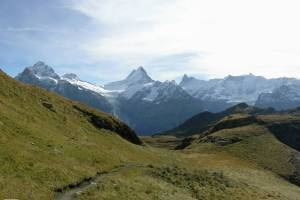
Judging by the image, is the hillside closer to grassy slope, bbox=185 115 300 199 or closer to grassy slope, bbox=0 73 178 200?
grassy slope, bbox=185 115 300 199

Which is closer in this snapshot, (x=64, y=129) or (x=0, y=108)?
(x=0, y=108)

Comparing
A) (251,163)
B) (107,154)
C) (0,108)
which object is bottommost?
(251,163)

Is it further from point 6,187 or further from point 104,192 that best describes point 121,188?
point 6,187

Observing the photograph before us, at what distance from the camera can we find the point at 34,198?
124 ft

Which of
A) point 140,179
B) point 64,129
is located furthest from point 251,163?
point 140,179

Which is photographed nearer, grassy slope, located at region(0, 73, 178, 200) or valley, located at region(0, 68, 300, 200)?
grassy slope, located at region(0, 73, 178, 200)

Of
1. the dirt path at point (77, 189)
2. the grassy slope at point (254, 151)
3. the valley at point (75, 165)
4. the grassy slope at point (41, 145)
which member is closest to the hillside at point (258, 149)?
the grassy slope at point (254, 151)

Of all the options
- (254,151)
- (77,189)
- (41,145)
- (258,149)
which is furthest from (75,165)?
(258,149)

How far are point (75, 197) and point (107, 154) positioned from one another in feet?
88.8

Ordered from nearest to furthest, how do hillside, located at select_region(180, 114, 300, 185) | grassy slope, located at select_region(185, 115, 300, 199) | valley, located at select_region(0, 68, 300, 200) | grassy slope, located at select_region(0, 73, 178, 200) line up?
grassy slope, located at select_region(0, 73, 178, 200), valley, located at select_region(0, 68, 300, 200), grassy slope, located at select_region(185, 115, 300, 199), hillside, located at select_region(180, 114, 300, 185)

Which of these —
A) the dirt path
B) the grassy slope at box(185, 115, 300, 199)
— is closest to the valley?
the dirt path

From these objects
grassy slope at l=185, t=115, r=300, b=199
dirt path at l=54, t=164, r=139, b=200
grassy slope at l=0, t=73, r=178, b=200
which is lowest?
grassy slope at l=185, t=115, r=300, b=199

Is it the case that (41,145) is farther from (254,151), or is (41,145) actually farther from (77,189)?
(254,151)

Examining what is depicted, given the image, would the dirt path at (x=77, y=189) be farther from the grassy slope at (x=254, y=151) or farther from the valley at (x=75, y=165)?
the grassy slope at (x=254, y=151)
